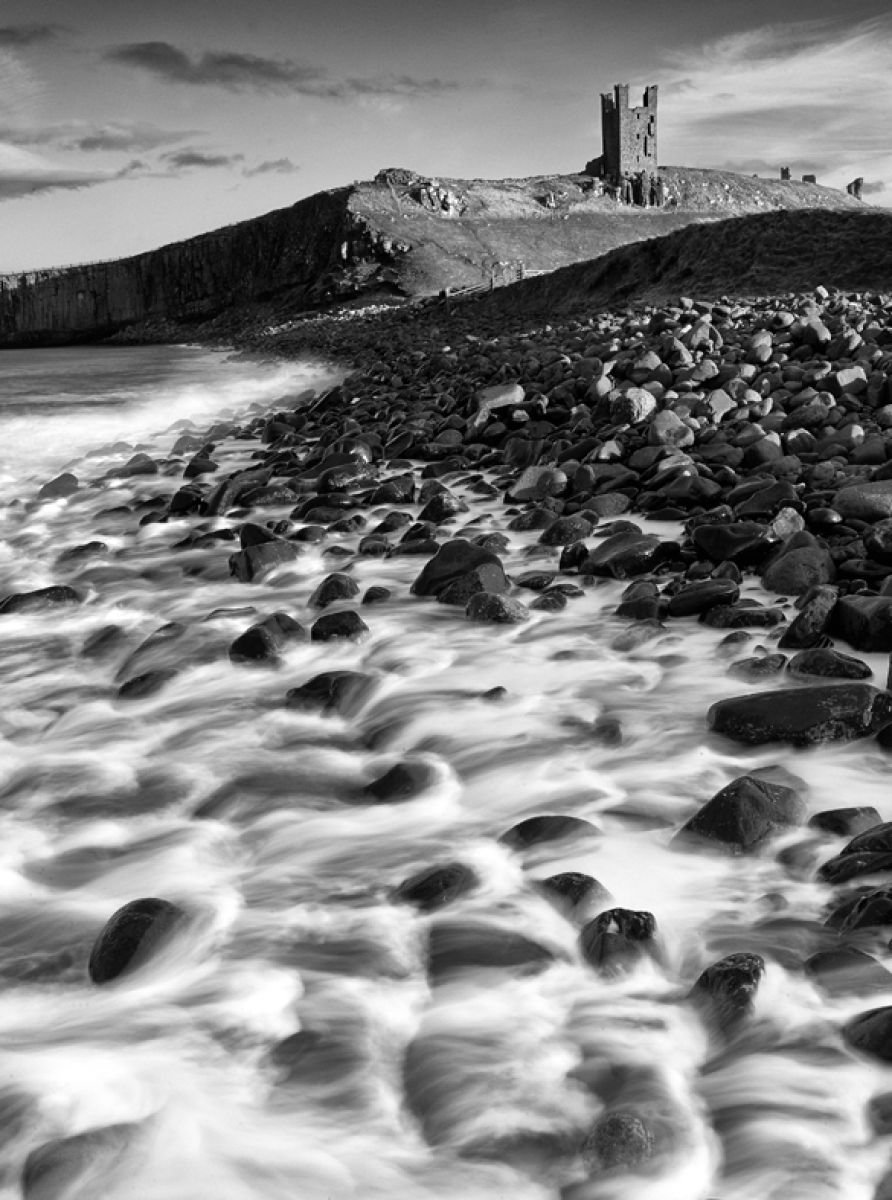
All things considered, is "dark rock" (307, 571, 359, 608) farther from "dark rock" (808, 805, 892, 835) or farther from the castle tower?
the castle tower

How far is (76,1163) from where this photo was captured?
1.68 meters

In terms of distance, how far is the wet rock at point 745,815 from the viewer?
2.45 meters

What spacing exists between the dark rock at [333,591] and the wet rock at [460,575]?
27cm

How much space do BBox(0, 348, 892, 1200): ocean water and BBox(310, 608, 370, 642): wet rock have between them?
10 cm

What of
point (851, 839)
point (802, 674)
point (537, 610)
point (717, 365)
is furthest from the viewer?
point (717, 365)

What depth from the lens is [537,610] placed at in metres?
4.27

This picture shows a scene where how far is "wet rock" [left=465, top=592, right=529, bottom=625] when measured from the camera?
417cm

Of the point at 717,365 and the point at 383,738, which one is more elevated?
the point at 717,365

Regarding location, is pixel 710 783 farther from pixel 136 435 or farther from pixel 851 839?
pixel 136 435

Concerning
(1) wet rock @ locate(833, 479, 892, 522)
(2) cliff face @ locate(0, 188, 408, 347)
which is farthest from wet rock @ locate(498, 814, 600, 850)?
(2) cliff face @ locate(0, 188, 408, 347)

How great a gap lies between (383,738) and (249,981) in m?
1.23

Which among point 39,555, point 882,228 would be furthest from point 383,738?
point 882,228

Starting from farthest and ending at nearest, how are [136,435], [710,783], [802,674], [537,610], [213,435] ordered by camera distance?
[136,435] < [213,435] < [537,610] < [802,674] < [710,783]

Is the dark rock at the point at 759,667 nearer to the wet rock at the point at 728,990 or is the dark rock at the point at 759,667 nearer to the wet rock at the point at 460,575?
the wet rock at the point at 460,575
